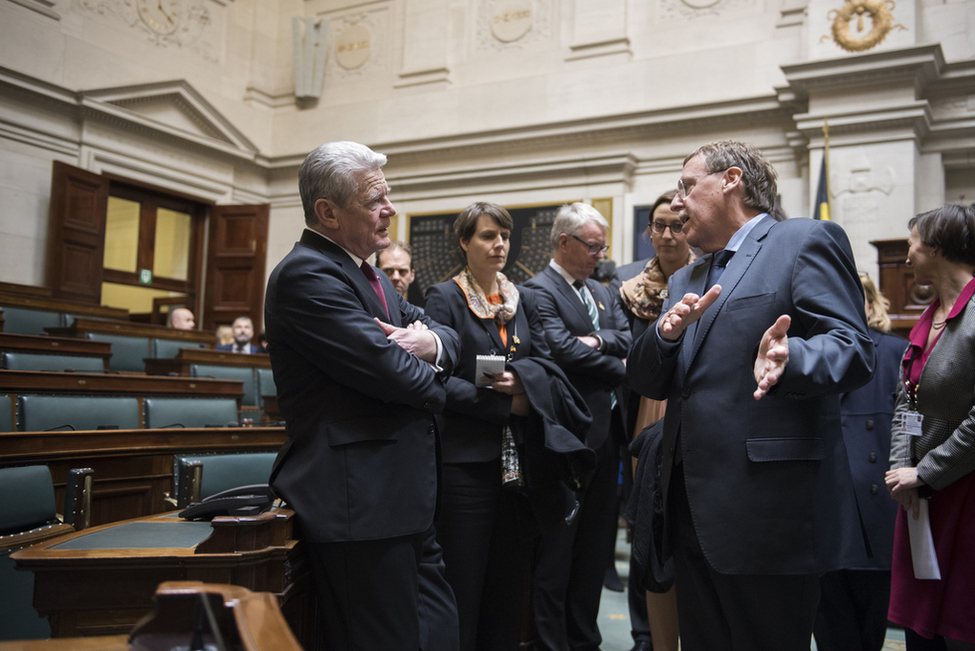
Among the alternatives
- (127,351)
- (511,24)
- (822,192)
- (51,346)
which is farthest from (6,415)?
(511,24)

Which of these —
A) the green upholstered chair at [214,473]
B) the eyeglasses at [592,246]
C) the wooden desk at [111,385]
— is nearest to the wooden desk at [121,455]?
the green upholstered chair at [214,473]

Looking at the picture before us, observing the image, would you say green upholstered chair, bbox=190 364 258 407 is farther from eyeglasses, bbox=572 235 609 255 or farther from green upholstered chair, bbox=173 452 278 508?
eyeglasses, bbox=572 235 609 255

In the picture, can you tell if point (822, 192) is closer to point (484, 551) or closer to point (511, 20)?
point (511, 20)

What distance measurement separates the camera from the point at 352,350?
1.56 m

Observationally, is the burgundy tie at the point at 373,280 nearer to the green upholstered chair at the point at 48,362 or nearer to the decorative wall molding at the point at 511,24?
the green upholstered chair at the point at 48,362

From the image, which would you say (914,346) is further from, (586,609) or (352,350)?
(352,350)

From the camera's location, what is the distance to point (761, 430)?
4.83 feet

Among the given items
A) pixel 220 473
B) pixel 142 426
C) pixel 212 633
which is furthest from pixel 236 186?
pixel 212 633

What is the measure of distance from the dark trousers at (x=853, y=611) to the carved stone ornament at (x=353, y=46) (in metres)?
9.36

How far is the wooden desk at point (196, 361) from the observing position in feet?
18.4

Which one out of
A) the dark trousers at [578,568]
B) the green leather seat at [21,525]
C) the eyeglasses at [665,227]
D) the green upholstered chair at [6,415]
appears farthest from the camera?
the green upholstered chair at [6,415]

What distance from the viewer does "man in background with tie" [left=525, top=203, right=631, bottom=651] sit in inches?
98.1

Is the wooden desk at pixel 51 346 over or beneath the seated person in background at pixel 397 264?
beneath

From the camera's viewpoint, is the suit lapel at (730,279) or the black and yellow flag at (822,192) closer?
the suit lapel at (730,279)
